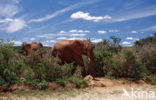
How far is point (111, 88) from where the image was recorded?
30.6 ft

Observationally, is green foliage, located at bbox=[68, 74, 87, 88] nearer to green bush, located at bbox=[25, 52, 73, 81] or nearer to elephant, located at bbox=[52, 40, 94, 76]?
green bush, located at bbox=[25, 52, 73, 81]

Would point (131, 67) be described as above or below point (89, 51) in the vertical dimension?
below

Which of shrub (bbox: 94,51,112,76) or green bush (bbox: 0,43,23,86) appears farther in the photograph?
shrub (bbox: 94,51,112,76)

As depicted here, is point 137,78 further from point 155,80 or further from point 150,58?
point 150,58

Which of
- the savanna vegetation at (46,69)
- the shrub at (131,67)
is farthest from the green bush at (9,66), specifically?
the shrub at (131,67)

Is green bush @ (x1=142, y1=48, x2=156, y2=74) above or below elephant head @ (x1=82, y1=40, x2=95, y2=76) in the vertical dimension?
below

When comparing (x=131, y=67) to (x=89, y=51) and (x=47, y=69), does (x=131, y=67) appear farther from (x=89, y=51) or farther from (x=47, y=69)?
(x=47, y=69)

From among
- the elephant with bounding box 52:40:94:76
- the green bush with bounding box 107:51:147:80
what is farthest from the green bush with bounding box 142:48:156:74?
the elephant with bounding box 52:40:94:76

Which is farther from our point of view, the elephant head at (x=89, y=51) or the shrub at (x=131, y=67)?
the elephant head at (x=89, y=51)

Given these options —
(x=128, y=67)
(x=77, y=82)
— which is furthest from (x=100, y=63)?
(x=77, y=82)

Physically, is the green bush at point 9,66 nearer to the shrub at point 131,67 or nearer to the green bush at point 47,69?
the green bush at point 47,69

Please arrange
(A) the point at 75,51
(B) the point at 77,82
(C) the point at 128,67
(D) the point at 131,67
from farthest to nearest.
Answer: (A) the point at 75,51, (C) the point at 128,67, (D) the point at 131,67, (B) the point at 77,82

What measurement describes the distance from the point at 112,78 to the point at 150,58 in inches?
156

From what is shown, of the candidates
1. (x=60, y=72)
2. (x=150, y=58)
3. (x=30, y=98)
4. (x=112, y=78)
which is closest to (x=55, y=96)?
(x=30, y=98)
